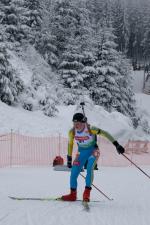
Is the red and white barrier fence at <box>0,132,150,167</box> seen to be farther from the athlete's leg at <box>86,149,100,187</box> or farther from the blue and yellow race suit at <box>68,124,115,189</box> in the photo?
the athlete's leg at <box>86,149,100,187</box>

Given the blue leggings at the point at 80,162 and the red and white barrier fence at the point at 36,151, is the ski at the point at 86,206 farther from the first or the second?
the red and white barrier fence at the point at 36,151

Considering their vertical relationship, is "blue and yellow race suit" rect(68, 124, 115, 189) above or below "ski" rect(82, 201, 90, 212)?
above

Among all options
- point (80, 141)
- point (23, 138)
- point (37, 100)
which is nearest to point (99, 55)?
point (37, 100)

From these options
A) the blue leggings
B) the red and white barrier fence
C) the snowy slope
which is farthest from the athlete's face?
the snowy slope

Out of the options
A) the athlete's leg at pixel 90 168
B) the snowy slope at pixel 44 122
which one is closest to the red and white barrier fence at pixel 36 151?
the snowy slope at pixel 44 122

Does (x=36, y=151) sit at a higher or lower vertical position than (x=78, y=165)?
lower

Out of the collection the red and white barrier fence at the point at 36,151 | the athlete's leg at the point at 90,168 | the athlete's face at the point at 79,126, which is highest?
the athlete's face at the point at 79,126

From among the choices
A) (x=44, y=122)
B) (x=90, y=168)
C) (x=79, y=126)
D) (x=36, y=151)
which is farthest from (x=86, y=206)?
(x=44, y=122)

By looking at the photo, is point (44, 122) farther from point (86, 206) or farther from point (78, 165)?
point (86, 206)

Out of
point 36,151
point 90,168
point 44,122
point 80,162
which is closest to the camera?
point 90,168


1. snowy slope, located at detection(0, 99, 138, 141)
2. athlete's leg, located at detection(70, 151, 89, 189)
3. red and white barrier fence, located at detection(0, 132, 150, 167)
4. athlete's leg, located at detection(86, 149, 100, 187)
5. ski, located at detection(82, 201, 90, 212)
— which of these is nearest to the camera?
ski, located at detection(82, 201, 90, 212)

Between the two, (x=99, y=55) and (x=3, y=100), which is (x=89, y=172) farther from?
(x=99, y=55)

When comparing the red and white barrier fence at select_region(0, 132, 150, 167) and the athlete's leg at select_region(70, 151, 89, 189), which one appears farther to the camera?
the red and white barrier fence at select_region(0, 132, 150, 167)

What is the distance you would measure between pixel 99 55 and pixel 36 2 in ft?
30.3
